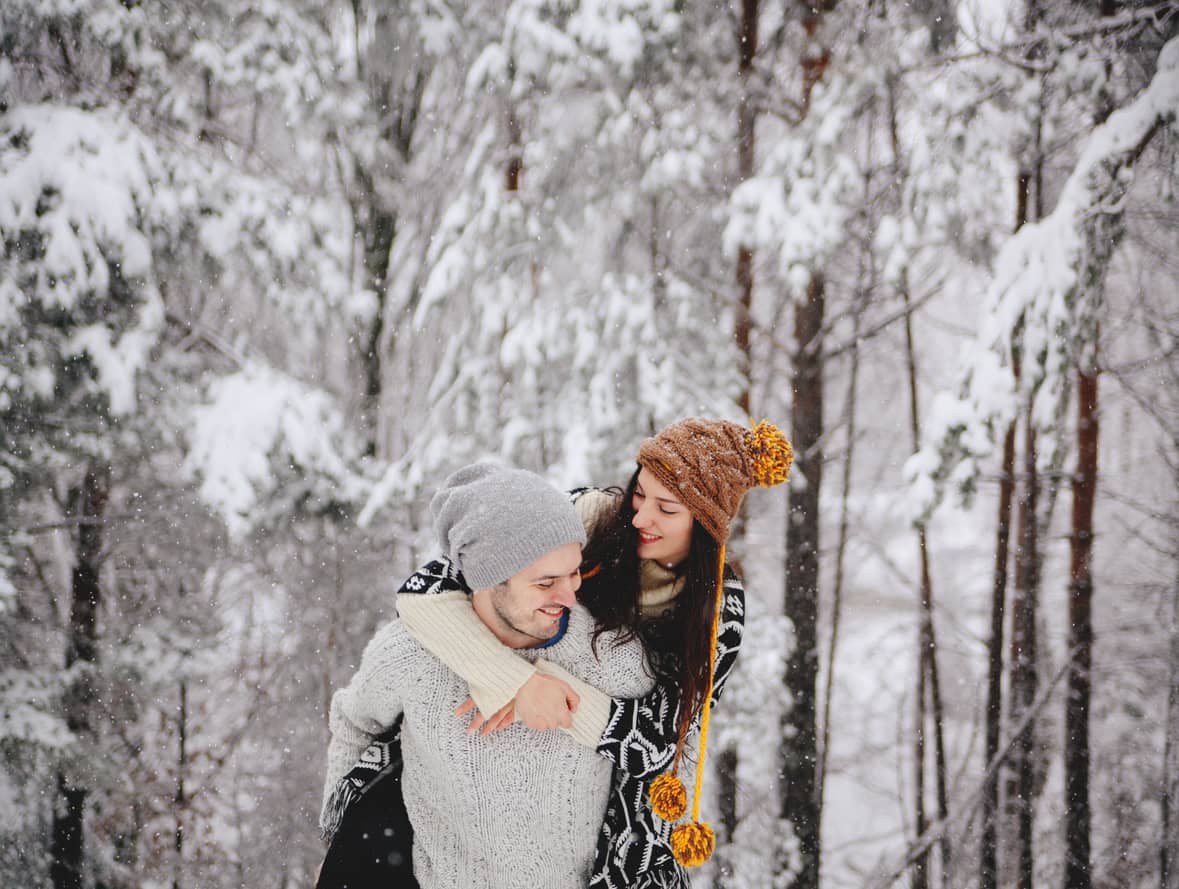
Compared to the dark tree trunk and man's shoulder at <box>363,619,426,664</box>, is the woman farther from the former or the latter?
the dark tree trunk

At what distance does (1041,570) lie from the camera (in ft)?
14.5

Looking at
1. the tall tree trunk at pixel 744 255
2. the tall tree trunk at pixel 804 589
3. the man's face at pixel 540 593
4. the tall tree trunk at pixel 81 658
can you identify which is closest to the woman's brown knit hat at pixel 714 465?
the man's face at pixel 540 593

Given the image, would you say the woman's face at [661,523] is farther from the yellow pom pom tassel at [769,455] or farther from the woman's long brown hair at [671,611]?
the yellow pom pom tassel at [769,455]

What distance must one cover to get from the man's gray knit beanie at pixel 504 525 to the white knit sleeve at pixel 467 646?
0.38ft

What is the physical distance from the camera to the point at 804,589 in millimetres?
5074

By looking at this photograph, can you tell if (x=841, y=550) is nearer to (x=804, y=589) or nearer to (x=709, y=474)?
(x=804, y=589)

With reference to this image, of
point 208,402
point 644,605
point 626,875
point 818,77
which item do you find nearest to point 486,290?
point 208,402

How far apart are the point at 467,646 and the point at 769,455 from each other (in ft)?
3.06

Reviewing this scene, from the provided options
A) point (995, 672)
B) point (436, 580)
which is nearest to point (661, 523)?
point (436, 580)

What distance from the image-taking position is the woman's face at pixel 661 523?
1.87 meters

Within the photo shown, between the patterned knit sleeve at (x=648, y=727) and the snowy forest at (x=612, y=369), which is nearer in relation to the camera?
the patterned knit sleeve at (x=648, y=727)

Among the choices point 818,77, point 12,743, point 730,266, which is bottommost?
point 12,743

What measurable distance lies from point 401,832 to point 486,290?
3.63 metres

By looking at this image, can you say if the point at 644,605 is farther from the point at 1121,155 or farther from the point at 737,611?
the point at 1121,155
